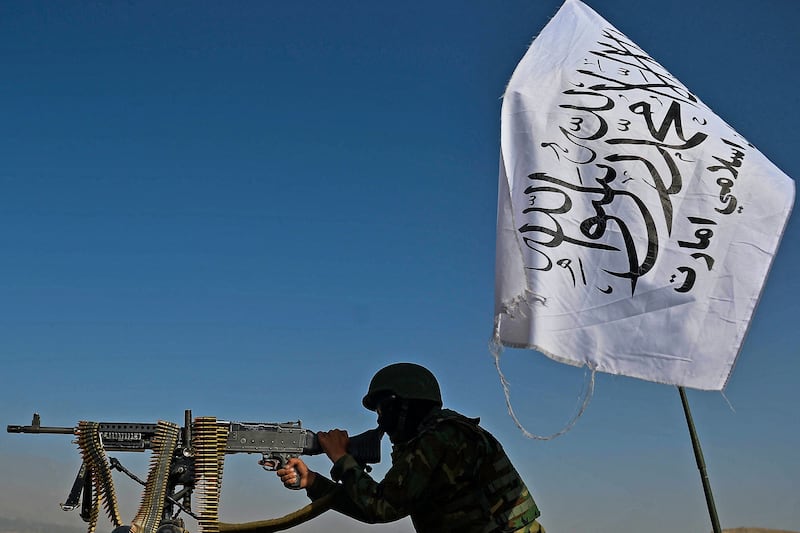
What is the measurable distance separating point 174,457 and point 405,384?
349cm

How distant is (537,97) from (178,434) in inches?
209

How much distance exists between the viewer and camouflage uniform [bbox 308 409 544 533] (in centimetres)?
653

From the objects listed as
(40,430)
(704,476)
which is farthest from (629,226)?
(40,430)

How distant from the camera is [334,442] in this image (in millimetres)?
7793

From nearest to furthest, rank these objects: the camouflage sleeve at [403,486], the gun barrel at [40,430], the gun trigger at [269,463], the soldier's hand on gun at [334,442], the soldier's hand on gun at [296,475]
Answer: the camouflage sleeve at [403,486], the soldier's hand on gun at [296,475], the soldier's hand on gun at [334,442], the gun trigger at [269,463], the gun barrel at [40,430]

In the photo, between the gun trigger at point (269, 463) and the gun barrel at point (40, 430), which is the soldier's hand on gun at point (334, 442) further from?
the gun barrel at point (40, 430)

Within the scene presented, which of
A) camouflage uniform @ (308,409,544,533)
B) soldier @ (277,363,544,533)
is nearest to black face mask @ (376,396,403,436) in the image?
soldier @ (277,363,544,533)

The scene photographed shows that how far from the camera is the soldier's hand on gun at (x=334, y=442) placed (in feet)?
25.0

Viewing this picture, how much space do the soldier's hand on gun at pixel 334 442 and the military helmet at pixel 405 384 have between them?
0.78m

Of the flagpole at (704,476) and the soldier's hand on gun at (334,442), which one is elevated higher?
the soldier's hand on gun at (334,442)

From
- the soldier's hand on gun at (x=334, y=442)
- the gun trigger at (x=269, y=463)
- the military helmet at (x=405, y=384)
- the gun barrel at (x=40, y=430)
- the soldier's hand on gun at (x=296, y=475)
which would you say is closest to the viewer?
the military helmet at (x=405, y=384)

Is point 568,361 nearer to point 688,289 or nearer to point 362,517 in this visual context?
point 688,289

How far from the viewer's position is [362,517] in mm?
7016

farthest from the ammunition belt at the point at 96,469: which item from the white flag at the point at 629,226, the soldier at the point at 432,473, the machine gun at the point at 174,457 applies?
the white flag at the point at 629,226
